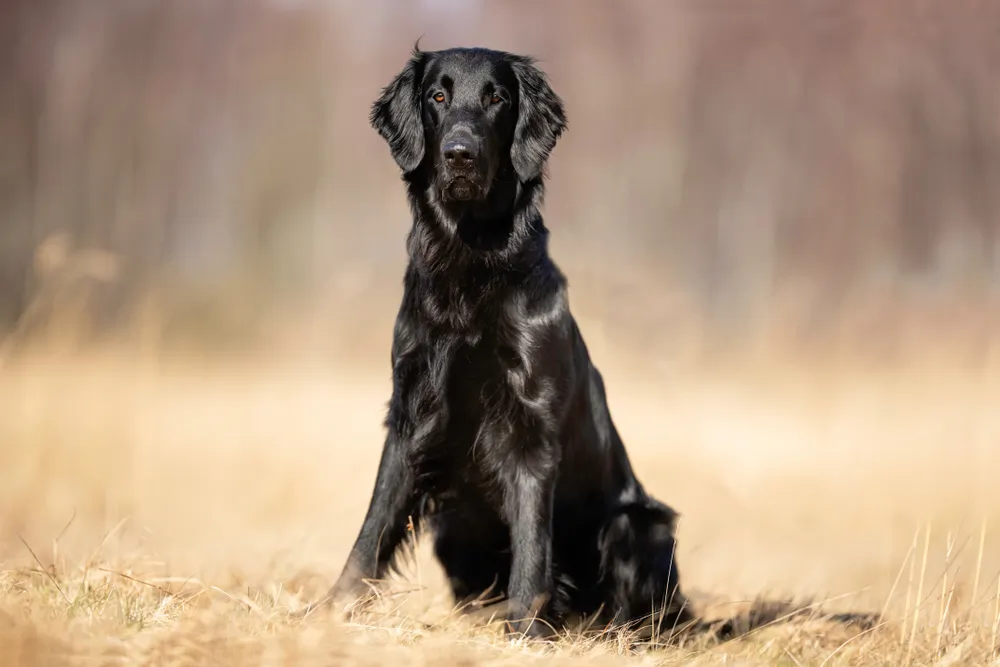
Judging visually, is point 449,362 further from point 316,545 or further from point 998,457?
point 998,457

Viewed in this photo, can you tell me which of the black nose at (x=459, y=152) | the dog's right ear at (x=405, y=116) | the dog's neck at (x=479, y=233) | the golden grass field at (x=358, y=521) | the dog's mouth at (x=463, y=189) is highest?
the dog's right ear at (x=405, y=116)

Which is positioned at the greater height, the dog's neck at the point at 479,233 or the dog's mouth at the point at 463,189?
the dog's mouth at the point at 463,189

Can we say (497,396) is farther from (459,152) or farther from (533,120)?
(533,120)

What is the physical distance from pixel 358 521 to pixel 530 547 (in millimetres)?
2734

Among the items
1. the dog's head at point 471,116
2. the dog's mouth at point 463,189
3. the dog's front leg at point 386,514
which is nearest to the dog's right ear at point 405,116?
the dog's head at point 471,116

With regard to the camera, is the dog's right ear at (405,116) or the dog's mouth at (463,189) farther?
the dog's right ear at (405,116)

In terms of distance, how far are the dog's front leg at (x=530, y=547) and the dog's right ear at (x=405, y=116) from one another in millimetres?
Result: 1050

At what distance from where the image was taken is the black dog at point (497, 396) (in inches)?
106

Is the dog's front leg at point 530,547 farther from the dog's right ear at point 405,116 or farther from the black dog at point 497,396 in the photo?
the dog's right ear at point 405,116

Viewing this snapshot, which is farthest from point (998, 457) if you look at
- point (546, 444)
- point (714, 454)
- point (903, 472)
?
point (546, 444)

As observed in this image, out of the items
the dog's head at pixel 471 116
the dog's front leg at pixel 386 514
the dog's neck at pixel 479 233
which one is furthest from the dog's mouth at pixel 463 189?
the dog's front leg at pixel 386 514

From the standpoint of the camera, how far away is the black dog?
269 cm

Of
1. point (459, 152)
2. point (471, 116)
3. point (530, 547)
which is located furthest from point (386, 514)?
point (471, 116)

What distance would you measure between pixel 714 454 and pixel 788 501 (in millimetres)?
631
